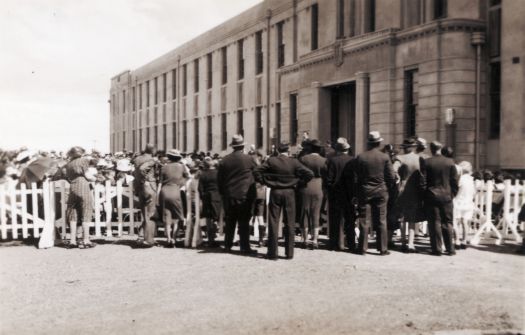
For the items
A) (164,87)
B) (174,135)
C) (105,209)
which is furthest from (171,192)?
(164,87)

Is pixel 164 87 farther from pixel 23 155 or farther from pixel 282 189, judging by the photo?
pixel 282 189

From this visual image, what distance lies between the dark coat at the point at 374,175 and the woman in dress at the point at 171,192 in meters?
3.42

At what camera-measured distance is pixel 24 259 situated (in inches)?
387

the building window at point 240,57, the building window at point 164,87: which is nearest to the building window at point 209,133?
the building window at point 240,57

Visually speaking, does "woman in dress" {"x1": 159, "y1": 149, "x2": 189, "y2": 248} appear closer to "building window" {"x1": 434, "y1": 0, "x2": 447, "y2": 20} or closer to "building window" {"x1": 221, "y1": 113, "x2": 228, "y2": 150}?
"building window" {"x1": 434, "y1": 0, "x2": 447, "y2": 20}

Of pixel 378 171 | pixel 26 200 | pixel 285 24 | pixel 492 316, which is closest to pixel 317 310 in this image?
pixel 492 316

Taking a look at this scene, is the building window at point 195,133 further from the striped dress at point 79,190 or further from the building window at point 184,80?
the striped dress at point 79,190

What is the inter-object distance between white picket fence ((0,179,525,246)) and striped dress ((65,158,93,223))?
2.39 feet

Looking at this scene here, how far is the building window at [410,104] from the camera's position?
18172 mm

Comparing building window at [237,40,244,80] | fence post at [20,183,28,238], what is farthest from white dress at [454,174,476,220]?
building window at [237,40,244,80]

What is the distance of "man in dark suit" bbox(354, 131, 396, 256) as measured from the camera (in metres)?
10.1

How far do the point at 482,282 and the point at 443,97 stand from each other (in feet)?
32.3

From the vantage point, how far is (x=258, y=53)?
3131 cm

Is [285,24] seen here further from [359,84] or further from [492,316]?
[492,316]
